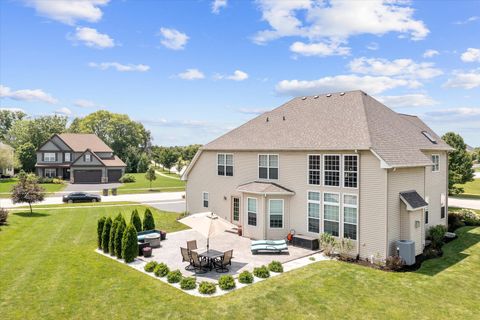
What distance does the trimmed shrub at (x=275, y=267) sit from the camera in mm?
15398

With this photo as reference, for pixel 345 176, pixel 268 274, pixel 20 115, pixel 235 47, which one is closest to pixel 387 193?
pixel 345 176

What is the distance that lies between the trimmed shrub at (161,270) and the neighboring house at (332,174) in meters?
7.50

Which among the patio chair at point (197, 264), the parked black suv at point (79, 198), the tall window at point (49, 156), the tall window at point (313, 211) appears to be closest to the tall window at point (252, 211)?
the tall window at point (313, 211)

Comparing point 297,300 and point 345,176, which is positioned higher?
point 345,176

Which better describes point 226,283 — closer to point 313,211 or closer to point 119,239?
point 119,239

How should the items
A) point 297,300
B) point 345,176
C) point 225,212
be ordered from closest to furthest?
point 297,300 → point 345,176 → point 225,212

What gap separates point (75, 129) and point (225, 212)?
90.4m

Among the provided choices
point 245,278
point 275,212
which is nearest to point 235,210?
point 275,212

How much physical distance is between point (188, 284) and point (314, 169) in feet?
32.4

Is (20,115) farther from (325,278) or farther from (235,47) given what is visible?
(325,278)

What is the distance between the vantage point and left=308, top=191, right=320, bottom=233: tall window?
1939 centimetres

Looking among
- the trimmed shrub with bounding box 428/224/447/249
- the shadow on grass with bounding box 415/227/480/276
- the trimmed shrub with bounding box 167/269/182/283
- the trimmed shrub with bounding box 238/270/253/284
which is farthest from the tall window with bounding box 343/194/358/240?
the trimmed shrub with bounding box 167/269/182/283

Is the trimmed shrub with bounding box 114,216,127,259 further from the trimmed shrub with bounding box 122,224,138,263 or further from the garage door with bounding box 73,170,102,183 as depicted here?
the garage door with bounding box 73,170,102,183

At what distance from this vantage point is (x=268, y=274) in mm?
14773
